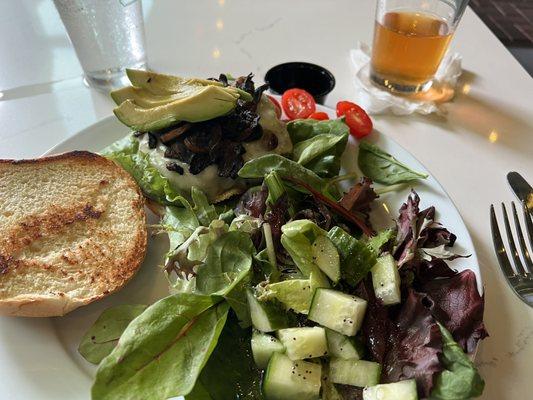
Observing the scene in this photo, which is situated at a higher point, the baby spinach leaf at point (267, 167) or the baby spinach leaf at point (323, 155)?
the baby spinach leaf at point (267, 167)

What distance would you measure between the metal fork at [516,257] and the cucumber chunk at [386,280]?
53cm

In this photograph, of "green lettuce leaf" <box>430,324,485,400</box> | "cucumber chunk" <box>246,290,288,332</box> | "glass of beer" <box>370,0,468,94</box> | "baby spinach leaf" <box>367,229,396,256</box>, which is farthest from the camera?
"glass of beer" <box>370,0,468,94</box>

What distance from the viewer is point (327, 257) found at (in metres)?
1.34

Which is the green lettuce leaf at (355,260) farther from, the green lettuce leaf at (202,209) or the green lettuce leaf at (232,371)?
the green lettuce leaf at (202,209)

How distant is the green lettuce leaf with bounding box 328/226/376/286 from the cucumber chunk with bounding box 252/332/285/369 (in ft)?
0.90

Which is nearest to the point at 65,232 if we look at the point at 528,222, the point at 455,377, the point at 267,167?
the point at 267,167

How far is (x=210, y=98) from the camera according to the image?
5.53ft

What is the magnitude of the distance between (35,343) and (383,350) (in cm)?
99

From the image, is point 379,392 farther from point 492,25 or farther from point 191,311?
point 492,25

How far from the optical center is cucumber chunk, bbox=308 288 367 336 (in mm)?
1212

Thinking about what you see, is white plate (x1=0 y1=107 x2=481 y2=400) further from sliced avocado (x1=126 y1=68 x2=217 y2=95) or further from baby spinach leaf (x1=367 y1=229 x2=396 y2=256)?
sliced avocado (x1=126 y1=68 x2=217 y2=95)

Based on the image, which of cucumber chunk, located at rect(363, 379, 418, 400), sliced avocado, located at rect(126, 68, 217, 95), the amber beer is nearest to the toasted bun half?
sliced avocado, located at rect(126, 68, 217, 95)

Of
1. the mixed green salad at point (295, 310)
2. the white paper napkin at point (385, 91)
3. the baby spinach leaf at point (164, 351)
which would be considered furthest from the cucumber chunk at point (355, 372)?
the white paper napkin at point (385, 91)

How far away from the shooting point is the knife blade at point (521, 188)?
1824mm
